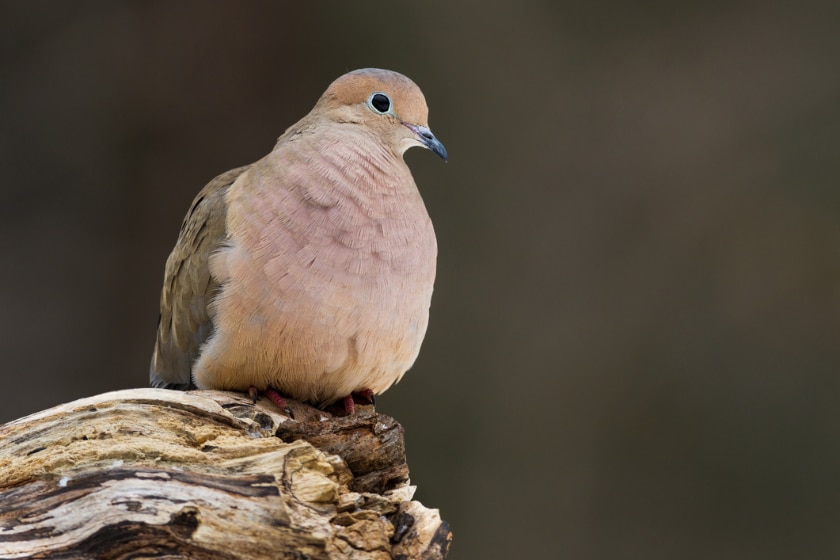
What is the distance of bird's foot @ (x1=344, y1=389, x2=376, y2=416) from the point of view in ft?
8.13

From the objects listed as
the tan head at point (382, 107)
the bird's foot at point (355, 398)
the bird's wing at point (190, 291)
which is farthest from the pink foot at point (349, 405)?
the tan head at point (382, 107)

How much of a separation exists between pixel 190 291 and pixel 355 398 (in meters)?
0.50

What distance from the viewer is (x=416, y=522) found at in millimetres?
1998

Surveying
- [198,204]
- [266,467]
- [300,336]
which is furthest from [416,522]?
[198,204]

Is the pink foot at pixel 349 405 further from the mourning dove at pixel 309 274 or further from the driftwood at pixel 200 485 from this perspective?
the driftwood at pixel 200 485

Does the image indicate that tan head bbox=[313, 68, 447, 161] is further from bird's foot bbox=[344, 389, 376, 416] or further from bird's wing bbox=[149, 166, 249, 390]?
bird's foot bbox=[344, 389, 376, 416]

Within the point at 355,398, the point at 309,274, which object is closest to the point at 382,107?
the point at 309,274

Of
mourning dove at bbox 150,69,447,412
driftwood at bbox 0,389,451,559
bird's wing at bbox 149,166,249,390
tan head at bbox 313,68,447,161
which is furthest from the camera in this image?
tan head at bbox 313,68,447,161

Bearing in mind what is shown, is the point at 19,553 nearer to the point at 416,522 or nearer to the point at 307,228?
the point at 416,522

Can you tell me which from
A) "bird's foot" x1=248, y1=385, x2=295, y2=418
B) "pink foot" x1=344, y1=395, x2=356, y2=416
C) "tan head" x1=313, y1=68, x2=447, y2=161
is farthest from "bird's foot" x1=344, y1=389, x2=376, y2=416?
"tan head" x1=313, y1=68, x2=447, y2=161

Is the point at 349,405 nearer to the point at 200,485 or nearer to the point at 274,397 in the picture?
the point at 274,397

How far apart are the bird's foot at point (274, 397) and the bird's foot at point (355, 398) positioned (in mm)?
185

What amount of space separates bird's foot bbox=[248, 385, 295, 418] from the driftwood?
121 millimetres

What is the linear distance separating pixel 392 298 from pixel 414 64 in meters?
2.93
